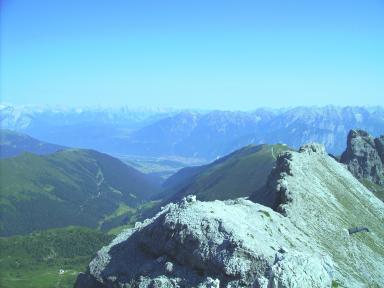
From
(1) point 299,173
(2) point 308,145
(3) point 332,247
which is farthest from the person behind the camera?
(2) point 308,145

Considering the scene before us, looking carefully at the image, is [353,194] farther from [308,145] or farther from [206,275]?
[206,275]

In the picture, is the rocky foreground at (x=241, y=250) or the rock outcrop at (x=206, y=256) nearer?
the rock outcrop at (x=206, y=256)

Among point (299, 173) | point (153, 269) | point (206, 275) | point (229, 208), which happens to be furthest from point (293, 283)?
point (299, 173)

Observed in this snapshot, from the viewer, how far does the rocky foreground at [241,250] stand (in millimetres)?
40656

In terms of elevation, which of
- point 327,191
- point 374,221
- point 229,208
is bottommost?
point 374,221

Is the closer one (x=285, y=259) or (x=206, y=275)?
(x=285, y=259)

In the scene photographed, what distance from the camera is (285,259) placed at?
38.0 metres

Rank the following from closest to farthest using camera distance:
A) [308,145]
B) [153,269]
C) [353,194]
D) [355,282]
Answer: [153,269], [355,282], [353,194], [308,145]

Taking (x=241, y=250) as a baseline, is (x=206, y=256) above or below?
below

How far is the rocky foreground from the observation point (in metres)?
40.7

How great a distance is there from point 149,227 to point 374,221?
61.7 m

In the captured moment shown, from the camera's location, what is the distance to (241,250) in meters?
42.0

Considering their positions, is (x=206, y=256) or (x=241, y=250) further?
(x=206, y=256)

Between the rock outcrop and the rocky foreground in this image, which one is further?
the rocky foreground
